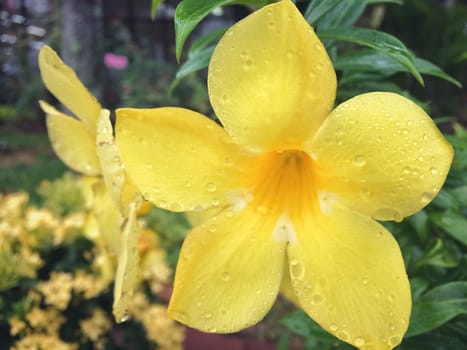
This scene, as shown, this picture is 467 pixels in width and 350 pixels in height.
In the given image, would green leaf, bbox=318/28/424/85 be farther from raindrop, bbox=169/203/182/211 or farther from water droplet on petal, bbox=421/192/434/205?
raindrop, bbox=169/203/182/211

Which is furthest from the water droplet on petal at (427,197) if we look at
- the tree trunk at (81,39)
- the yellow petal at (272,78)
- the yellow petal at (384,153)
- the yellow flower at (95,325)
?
the tree trunk at (81,39)

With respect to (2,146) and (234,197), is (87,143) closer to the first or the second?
(234,197)

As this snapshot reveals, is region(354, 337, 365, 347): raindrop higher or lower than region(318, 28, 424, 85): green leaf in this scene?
lower

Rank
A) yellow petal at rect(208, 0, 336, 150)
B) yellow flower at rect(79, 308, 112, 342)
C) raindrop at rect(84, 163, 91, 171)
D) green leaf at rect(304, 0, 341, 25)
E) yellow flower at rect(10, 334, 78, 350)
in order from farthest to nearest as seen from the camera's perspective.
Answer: yellow flower at rect(79, 308, 112, 342), yellow flower at rect(10, 334, 78, 350), raindrop at rect(84, 163, 91, 171), green leaf at rect(304, 0, 341, 25), yellow petal at rect(208, 0, 336, 150)

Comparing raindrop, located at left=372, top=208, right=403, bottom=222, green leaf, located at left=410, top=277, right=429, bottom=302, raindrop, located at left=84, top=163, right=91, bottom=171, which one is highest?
raindrop, located at left=372, top=208, right=403, bottom=222

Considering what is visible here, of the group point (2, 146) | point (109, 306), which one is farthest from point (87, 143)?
point (2, 146)

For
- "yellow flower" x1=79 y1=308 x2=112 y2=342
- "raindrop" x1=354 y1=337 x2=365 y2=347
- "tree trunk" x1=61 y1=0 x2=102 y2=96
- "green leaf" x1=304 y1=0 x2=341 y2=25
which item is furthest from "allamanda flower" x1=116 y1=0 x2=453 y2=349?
"tree trunk" x1=61 y1=0 x2=102 y2=96
